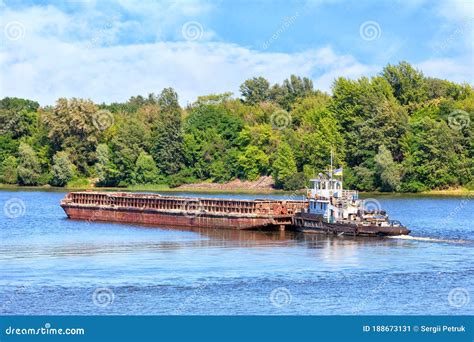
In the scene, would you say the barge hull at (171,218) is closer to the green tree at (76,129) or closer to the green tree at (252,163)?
the green tree at (252,163)

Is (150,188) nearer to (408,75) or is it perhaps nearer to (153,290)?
(408,75)

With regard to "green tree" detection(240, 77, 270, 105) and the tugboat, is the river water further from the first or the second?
"green tree" detection(240, 77, 270, 105)

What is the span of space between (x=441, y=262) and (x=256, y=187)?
9498 cm

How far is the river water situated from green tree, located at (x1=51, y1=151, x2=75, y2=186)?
3061 inches

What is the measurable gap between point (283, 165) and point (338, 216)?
249ft

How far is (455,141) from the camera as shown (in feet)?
434

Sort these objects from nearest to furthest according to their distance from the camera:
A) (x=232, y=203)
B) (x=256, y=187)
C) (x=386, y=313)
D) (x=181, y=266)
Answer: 1. (x=386, y=313)
2. (x=181, y=266)
3. (x=232, y=203)
4. (x=256, y=187)

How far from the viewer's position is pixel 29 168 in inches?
6304

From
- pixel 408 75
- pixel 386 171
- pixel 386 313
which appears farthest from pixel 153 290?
pixel 408 75

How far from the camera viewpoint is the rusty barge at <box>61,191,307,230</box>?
7544 cm

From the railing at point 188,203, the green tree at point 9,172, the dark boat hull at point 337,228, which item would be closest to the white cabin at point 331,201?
the dark boat hull at point 337,228

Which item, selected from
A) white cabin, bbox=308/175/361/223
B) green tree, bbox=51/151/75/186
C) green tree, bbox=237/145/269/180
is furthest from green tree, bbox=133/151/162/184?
white cabin, bbox=308/175/361/223

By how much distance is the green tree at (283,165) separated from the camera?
144875 mm

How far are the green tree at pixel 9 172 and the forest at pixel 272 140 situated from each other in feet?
0.66
